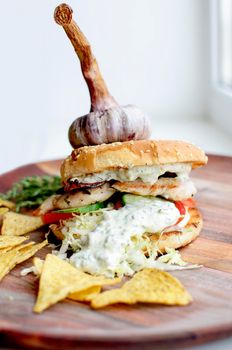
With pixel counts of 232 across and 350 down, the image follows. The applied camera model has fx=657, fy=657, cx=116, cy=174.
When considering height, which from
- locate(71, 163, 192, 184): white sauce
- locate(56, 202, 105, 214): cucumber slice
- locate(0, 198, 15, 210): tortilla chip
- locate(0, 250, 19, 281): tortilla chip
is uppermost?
locate(71, 163, 192, 184): white sauce

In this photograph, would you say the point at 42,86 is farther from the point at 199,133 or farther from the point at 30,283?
the point at 30,283

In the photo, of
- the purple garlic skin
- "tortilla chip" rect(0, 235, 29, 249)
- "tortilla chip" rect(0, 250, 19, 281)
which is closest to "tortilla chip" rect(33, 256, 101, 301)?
"tortilla chip" rect(0, 250, 19, 281)

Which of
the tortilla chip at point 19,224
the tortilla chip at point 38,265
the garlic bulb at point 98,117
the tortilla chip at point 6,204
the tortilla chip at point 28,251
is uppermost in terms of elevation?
the garlic bulb at point 98,117

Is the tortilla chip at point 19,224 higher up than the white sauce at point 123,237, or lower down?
lower down

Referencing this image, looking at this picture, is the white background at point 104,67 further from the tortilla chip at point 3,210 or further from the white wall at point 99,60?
the tortilla chip at point 3,210

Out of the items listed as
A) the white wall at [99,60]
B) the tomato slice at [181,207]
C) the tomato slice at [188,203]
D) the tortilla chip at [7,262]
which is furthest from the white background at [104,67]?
the tortilla chip at [7,262]

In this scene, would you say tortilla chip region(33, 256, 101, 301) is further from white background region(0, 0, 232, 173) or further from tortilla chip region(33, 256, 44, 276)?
white background region(0, 0, 232, 173)

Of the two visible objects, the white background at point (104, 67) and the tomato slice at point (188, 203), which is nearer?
the tomato slice at point (188, 203)
